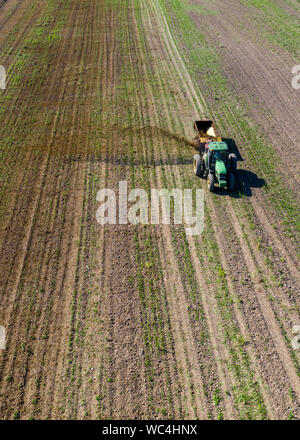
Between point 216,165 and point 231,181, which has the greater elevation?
point 216,165

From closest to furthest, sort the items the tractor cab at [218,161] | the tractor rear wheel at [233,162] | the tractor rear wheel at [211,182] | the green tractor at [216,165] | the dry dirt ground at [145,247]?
the dry dirt ground at [145,247] < the tractor cab at [218,161] < the green tractor at [216,165] < the tractor rear wheel at [211,182] < the tractor rear wheel at [233,162]

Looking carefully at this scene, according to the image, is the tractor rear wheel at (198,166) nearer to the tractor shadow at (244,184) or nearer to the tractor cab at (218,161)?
the tractor cab at (218,161)

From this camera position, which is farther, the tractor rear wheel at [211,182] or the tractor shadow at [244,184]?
the tractor shadow at [244,184]

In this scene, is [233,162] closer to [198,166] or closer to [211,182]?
[211,182]

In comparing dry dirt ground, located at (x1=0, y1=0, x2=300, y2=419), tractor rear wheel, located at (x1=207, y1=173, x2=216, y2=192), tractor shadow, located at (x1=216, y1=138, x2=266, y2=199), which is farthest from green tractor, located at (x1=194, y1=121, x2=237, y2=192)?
dry dirt ground, located at (x1=0, y1=0, x2=300, y2=419)

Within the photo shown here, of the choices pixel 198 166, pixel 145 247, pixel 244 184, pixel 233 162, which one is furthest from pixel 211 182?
pixel 145 247

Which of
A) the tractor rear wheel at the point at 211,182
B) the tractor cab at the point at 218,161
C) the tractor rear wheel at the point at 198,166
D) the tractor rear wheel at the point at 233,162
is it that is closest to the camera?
the tractor cab at the point at 218,161

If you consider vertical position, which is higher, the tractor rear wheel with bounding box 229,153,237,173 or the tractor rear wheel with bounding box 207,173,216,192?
the tractor rear wheel with bounding box 229,153,237,173

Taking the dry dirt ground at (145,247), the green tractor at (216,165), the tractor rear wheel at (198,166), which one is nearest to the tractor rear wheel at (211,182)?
the green tractor at (216,165)

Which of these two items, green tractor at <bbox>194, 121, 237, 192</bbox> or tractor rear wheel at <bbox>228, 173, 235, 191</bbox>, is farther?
tractor rear wheel at <bbox>228, 173, 235, 191</bbox>

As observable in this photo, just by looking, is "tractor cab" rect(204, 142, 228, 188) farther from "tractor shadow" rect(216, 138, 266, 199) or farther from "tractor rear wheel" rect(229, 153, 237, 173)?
"tractor shadow" rect(216, 138, 266, 199)
